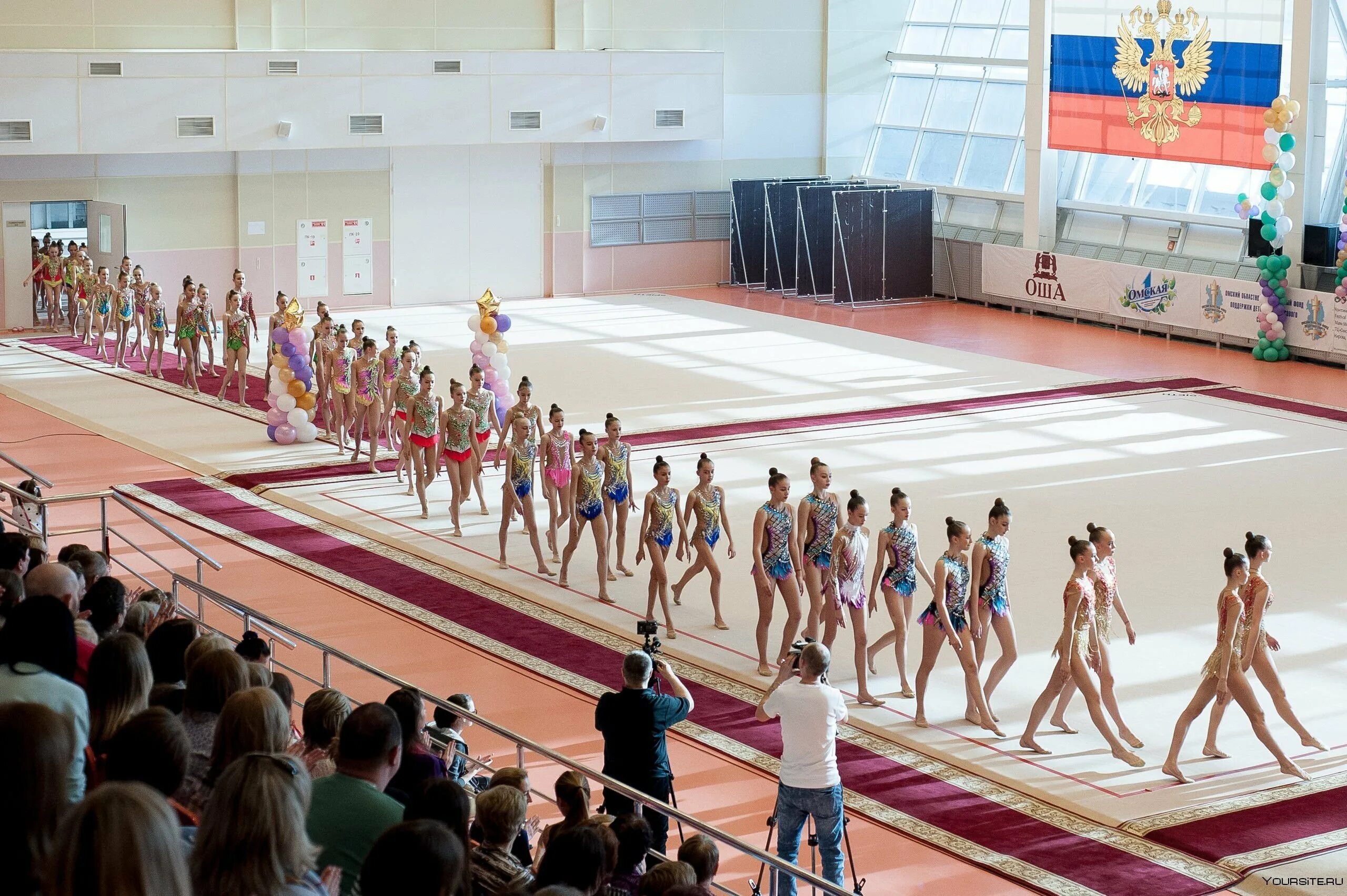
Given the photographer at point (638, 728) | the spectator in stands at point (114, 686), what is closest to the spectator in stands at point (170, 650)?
the spectator in stands at point (114, 686)

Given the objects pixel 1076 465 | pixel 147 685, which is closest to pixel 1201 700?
pixel 147 685

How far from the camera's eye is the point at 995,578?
10.4 meters

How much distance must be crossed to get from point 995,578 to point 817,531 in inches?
58.4

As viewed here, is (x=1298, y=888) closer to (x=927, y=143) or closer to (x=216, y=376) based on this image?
(x=216, y=376)

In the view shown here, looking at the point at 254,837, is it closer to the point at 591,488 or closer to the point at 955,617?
the point at 955,617

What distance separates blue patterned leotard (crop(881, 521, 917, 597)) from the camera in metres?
10.9

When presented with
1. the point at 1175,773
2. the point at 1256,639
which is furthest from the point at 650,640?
the point at 1256,639

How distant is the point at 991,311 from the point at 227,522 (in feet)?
64.1

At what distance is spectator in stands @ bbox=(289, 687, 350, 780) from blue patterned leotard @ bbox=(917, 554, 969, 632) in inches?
225

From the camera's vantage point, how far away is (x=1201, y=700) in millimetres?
9789

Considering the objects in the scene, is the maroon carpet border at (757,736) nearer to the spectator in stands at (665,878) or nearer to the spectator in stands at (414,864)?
the spectator in stands at (665,878)

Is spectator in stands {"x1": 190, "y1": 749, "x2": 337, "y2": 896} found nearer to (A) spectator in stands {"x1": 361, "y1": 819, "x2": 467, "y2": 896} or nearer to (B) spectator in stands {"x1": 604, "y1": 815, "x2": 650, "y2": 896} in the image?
(A) spectator in stands {"x1": 361, "y1": 819, "x2": 467, "y2": 896}

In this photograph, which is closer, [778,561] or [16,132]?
[778,561]

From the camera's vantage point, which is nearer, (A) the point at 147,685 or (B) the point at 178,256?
(A) the point at 147,685
